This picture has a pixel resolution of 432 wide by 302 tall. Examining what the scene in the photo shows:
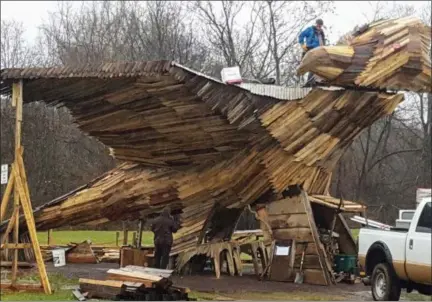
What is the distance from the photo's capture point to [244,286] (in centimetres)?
1611

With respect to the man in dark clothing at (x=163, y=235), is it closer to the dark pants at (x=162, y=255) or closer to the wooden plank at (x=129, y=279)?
the dark pants at (x=162, y=255)

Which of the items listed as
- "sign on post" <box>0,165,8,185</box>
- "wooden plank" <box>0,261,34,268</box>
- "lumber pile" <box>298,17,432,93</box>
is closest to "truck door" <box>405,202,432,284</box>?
"lumber pile" <box>298,17,432,93</box>

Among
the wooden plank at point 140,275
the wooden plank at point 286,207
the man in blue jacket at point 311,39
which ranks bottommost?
the wooden plank at point 140,275

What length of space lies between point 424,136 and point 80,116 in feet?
115

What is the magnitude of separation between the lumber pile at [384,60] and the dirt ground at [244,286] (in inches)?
179

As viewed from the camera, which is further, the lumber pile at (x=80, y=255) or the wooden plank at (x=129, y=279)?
the lumber pile at (x=80, y=255)

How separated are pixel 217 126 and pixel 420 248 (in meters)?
6.10

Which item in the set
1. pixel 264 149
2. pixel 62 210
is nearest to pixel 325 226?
pixel 264 149

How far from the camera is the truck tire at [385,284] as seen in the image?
41.9ft

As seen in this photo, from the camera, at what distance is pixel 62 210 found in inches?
762

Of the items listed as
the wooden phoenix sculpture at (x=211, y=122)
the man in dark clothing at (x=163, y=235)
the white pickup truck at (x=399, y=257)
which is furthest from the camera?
the man in dark clothing at (x=163, y=235)

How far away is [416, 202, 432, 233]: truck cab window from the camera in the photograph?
1188 cm

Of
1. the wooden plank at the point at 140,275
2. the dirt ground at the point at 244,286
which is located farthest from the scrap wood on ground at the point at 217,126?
the wooden plank at the point at 140,275

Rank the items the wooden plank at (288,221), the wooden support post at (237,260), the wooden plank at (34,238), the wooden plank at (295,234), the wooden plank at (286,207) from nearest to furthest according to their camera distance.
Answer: the wooden plank at (34,238) → the wooden plank at (295,234) → the wooden plank at (288,221) → the wooden plank at (286,207) → the wooden support post at (237,260)
